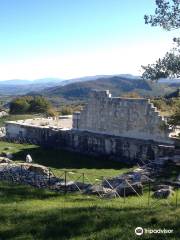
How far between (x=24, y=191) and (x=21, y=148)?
18.5 meters

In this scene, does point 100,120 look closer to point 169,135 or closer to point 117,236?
point 169,135

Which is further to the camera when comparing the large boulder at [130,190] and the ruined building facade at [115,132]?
the ruined building facade at [115,132]

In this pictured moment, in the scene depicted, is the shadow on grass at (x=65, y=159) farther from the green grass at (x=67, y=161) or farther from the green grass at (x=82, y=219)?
the green grass at (x=82, y=219)

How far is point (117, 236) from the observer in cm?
1130

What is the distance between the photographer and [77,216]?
44.0ft

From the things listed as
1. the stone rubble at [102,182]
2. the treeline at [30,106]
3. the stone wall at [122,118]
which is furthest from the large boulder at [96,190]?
the treeline at [30,106]

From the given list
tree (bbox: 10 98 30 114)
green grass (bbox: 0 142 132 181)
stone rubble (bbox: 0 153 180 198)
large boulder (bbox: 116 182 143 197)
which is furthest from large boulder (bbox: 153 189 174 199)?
tree (bbox: 10 98 30 114)

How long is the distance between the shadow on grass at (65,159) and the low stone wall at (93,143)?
0.82m

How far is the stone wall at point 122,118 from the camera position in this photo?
1248 inches

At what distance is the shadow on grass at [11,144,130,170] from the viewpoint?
99.7 ft

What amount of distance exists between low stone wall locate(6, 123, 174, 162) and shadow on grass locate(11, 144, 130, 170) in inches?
32.1

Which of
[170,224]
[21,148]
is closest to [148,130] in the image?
[21,148]

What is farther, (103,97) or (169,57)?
(103,97)

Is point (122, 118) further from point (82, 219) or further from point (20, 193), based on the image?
point (82, 219)
